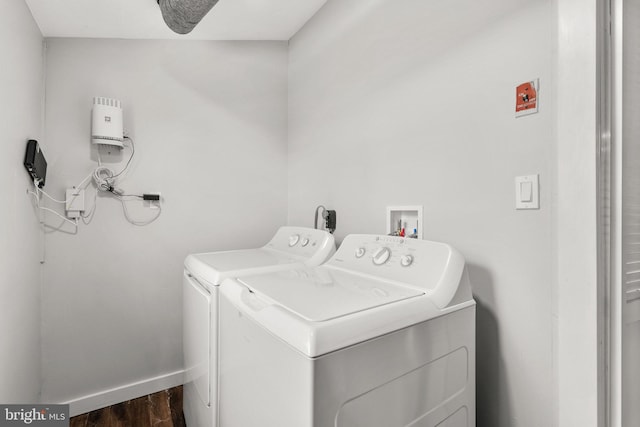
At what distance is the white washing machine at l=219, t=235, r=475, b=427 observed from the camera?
691mm

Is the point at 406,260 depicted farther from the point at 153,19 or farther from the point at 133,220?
the point at 153,19

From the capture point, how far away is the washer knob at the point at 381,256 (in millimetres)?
1183

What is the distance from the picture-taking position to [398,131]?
4.71 ft

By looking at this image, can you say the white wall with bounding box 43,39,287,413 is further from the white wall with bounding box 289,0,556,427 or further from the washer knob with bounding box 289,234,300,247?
the white wall with bounding box 289,0,556,427

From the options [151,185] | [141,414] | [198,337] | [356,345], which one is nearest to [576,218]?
[356,345]

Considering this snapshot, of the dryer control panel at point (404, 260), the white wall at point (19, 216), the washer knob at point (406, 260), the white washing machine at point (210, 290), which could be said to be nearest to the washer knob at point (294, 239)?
the white washing machine at point (210, 290)

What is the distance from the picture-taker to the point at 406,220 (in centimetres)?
142

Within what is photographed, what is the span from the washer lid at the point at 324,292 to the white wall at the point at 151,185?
3.55 ft

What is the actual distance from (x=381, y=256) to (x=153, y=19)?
1763mm

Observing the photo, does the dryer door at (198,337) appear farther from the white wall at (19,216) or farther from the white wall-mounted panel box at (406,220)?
the white wall-mounted panel box at (406,220)

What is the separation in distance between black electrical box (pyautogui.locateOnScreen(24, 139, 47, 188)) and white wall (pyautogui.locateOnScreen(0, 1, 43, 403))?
0.9 inches

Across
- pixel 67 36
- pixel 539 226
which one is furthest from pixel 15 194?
pixel 539 226

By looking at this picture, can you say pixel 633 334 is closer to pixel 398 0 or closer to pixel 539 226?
pixel 539 226

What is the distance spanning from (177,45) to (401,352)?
2.17m
